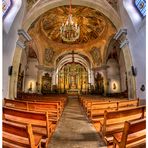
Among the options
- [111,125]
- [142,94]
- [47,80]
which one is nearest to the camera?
[111,125]

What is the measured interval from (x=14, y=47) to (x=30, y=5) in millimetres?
3143

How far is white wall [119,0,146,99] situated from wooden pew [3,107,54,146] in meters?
6.00

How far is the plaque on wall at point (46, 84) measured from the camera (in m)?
18.6

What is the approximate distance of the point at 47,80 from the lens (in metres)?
19.3

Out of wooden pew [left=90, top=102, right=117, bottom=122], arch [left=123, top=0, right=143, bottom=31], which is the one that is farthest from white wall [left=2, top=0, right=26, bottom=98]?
arch [left=123, top=0, right=143, bottom=31]

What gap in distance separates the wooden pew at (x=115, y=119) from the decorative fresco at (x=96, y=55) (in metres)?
15.3

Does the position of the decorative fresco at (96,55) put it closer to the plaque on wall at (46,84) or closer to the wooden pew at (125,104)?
the plaque on wall at (46,84)

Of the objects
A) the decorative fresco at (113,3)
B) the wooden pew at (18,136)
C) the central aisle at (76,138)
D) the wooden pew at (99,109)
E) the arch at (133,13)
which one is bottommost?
the central aisle at (76,138)

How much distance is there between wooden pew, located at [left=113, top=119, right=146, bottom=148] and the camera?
197cm

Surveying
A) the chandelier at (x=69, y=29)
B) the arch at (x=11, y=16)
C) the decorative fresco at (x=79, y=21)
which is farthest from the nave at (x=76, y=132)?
the decorative fresco at (x=79, y=21)

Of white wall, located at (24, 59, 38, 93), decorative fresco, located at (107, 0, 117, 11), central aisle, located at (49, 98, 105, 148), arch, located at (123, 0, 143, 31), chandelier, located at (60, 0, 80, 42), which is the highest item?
decorative fresco, located at (107, 0, 117, 11)

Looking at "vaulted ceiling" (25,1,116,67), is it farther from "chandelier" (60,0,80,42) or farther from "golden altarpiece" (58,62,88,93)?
"golden altarpiece" (58,62,88,93)

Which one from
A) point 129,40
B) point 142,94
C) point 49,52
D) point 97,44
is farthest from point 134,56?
point 49,52

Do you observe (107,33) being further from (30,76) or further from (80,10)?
(30,76)
